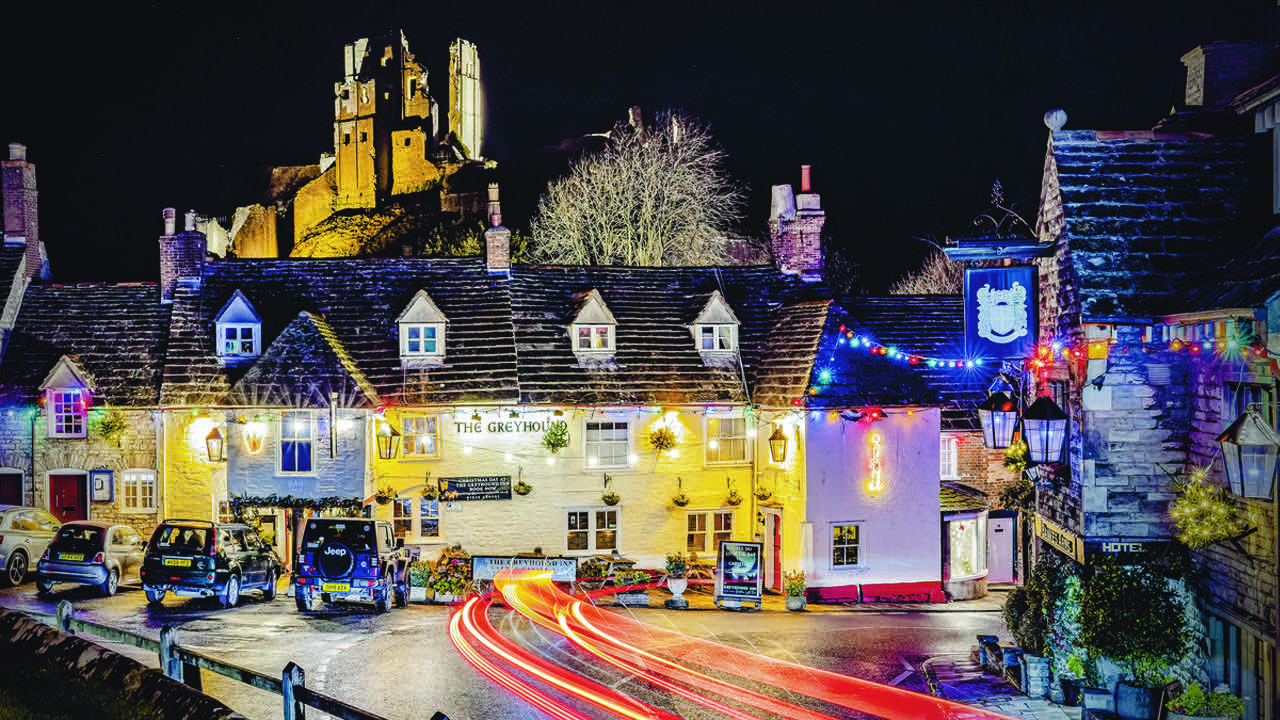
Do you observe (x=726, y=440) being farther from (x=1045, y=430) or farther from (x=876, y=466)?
(x=1045, y=430)

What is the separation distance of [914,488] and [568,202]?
3361 cm

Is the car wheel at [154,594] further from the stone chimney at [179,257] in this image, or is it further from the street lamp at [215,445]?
the stone chimney at [179,257]

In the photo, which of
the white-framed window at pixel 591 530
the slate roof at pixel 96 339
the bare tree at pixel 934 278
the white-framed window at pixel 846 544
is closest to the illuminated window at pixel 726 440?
the white-framed window at pixel 591 530

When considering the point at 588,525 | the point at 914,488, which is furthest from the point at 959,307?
the point at 588,525

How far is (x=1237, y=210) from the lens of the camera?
57.4ft

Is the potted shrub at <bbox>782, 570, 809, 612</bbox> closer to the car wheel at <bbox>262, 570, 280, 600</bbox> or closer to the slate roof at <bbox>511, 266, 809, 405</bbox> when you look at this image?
the slate roof at <bbox>511, 266, 809, 405</bbox>

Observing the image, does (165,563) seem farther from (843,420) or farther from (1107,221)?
(1107,221)

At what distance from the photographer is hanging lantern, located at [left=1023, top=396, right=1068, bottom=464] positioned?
17.5 meters

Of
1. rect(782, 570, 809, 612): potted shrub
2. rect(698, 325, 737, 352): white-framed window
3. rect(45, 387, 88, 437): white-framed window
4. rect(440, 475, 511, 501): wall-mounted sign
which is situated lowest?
rect(782, 570, 809, 612): potted shrub

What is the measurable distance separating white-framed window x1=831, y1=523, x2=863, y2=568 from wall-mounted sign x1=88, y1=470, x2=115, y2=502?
66.8ft

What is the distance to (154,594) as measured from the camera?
25.1 meters

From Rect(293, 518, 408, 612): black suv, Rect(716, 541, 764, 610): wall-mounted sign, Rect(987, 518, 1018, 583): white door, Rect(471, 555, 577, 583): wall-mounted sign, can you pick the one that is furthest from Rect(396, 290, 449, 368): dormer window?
Rect(987, 518, 1018, 583): white door

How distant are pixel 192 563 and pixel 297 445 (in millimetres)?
6031

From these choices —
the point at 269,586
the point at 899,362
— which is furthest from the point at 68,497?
the point at 899,362
